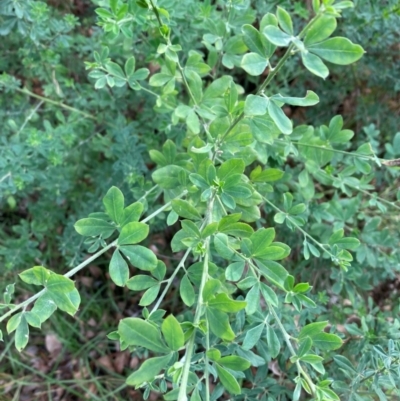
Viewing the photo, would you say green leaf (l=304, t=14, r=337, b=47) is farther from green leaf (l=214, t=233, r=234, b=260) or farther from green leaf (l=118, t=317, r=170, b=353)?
green leaf (l=118, t=317, r=170, b=353)

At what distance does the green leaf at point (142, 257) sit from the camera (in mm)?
1169

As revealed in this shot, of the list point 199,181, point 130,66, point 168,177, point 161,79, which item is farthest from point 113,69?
point 199,181

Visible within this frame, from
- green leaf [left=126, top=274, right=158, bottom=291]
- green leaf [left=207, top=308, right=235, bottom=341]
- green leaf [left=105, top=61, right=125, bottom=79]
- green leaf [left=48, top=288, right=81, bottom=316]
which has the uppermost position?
green leaf [left=105, top=61, right=125, bottom=79]

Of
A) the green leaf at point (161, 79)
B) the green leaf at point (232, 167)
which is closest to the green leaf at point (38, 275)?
the green leaf at point (232, 167)

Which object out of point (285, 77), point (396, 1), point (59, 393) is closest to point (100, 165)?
point (285, 77)

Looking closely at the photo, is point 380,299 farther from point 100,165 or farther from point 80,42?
point 80,42

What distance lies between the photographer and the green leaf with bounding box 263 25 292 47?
3.07 ft

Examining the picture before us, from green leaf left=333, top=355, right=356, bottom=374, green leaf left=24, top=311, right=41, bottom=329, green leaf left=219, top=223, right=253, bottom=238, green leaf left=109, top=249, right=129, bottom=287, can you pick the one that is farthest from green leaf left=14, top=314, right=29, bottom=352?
green leaf left=333, top=355, right=356, bottom=374

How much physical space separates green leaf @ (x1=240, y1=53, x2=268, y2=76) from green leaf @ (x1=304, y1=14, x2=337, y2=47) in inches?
4.7

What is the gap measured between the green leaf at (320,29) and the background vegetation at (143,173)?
576mm

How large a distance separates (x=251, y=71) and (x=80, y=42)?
62.8 inches

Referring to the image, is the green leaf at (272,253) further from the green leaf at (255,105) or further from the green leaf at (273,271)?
the green leaf at (255,105)

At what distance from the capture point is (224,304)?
1.01 metres

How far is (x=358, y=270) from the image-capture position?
6.61 feet
